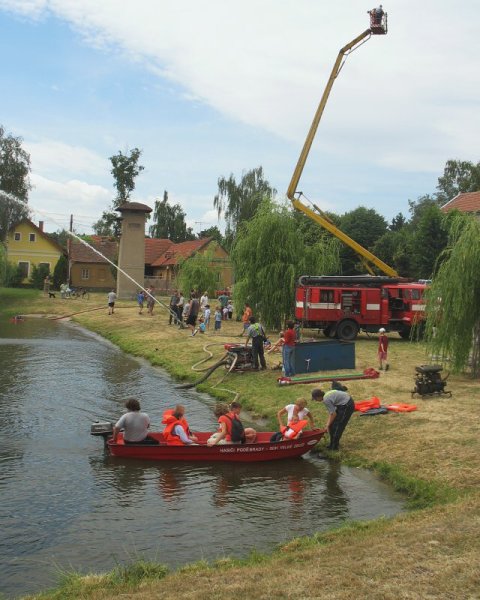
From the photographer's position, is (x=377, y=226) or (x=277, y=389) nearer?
(x=277, y=389)

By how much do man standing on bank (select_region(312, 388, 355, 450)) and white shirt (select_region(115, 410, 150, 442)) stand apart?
148 inches

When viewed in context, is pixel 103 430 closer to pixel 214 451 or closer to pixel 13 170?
pixel 214 451

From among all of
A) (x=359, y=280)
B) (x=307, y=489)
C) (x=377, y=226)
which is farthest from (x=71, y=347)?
(x=377, y=226)

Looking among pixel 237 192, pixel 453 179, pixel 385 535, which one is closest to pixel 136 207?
pixel 237 192

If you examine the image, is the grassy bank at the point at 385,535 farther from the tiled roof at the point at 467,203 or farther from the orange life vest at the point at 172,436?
the tiled roof at the point at 467,203

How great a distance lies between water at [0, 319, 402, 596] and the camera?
9359 millimetres

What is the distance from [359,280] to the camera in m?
30.8

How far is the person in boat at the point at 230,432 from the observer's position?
46.2 ft

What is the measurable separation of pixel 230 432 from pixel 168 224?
90.9 meters

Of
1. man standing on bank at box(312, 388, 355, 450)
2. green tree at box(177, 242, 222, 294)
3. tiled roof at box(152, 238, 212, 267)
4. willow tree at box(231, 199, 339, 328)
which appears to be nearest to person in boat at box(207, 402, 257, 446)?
man standing on bank at box(312, 388, 355, 450)

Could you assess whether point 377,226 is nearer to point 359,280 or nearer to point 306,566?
point 359,280

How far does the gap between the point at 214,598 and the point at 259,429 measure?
10.3 metres

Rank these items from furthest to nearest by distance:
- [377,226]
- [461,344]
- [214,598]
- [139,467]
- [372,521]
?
[377,226], [461,344], [139,467], [372,521], [214,598]

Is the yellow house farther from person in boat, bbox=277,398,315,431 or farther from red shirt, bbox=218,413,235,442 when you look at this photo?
person in boat, bbox=277,398,315,431
